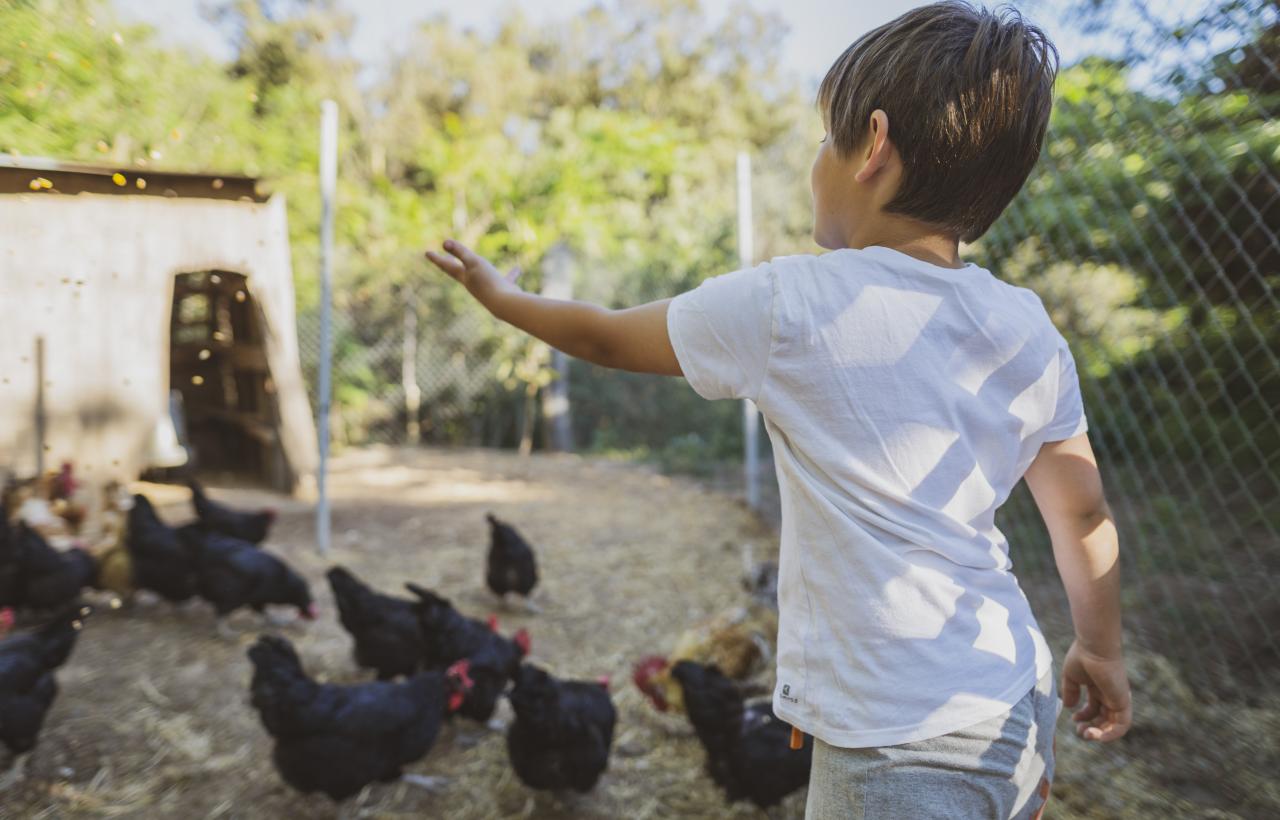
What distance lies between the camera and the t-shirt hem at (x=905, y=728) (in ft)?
2.74

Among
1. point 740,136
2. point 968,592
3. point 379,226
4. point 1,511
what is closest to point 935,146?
point 968,592

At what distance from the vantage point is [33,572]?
328cm

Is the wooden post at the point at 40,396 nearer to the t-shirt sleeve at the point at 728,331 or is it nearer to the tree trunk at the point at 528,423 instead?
the t-shirt sleeve at the point at 728,331

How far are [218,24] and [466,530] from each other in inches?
484

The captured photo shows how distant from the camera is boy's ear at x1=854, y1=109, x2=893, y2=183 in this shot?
2.81 ft

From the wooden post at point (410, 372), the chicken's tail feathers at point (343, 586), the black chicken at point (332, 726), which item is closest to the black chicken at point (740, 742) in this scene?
the black chicken at point (332, 726)

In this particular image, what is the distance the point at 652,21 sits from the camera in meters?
16.4

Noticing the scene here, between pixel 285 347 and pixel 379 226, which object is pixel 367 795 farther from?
pixel 379 226

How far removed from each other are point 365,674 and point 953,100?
10.5 feet

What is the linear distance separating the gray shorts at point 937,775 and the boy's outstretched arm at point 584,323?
1.59 feet

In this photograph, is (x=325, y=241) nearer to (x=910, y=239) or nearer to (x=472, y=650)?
(x=472, y=650)

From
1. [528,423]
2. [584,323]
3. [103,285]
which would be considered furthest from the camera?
[528,423]

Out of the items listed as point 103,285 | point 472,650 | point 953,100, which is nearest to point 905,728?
point 953,100

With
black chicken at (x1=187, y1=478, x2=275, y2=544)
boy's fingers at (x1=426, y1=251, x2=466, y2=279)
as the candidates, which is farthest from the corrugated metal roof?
black chicken at (x1=187, y1=478, x2=275, y2=544)
